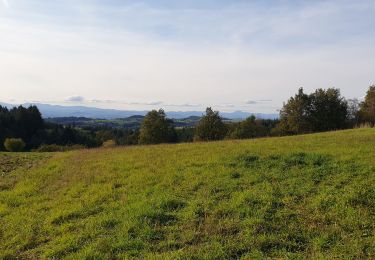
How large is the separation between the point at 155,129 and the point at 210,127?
10.7 metres

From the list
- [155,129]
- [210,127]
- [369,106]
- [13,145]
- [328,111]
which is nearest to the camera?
[369,106]

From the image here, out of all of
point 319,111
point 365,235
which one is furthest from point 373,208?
point 319,111

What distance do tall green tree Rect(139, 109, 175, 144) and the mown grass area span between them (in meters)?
50.7

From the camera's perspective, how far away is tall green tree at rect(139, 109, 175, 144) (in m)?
69.6

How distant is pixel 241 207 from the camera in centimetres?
1120

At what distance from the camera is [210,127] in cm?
7312

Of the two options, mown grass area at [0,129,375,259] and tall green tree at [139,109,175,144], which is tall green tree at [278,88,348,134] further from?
mown grass area at [0,129,375,259]

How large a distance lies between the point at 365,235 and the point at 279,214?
2305 millimetres

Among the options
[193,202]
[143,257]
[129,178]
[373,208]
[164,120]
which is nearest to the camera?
[143,257]

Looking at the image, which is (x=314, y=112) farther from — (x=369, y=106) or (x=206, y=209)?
(x=206, y=209)

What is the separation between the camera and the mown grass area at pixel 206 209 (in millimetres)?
8844

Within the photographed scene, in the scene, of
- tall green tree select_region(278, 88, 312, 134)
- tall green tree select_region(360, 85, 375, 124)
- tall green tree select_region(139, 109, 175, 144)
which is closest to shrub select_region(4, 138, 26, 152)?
tall green tree select_region(139, 109, 175, 144)

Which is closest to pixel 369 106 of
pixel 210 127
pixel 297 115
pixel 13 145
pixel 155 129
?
pixel 297 115

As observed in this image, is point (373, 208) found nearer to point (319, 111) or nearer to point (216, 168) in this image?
point (216, 168)
